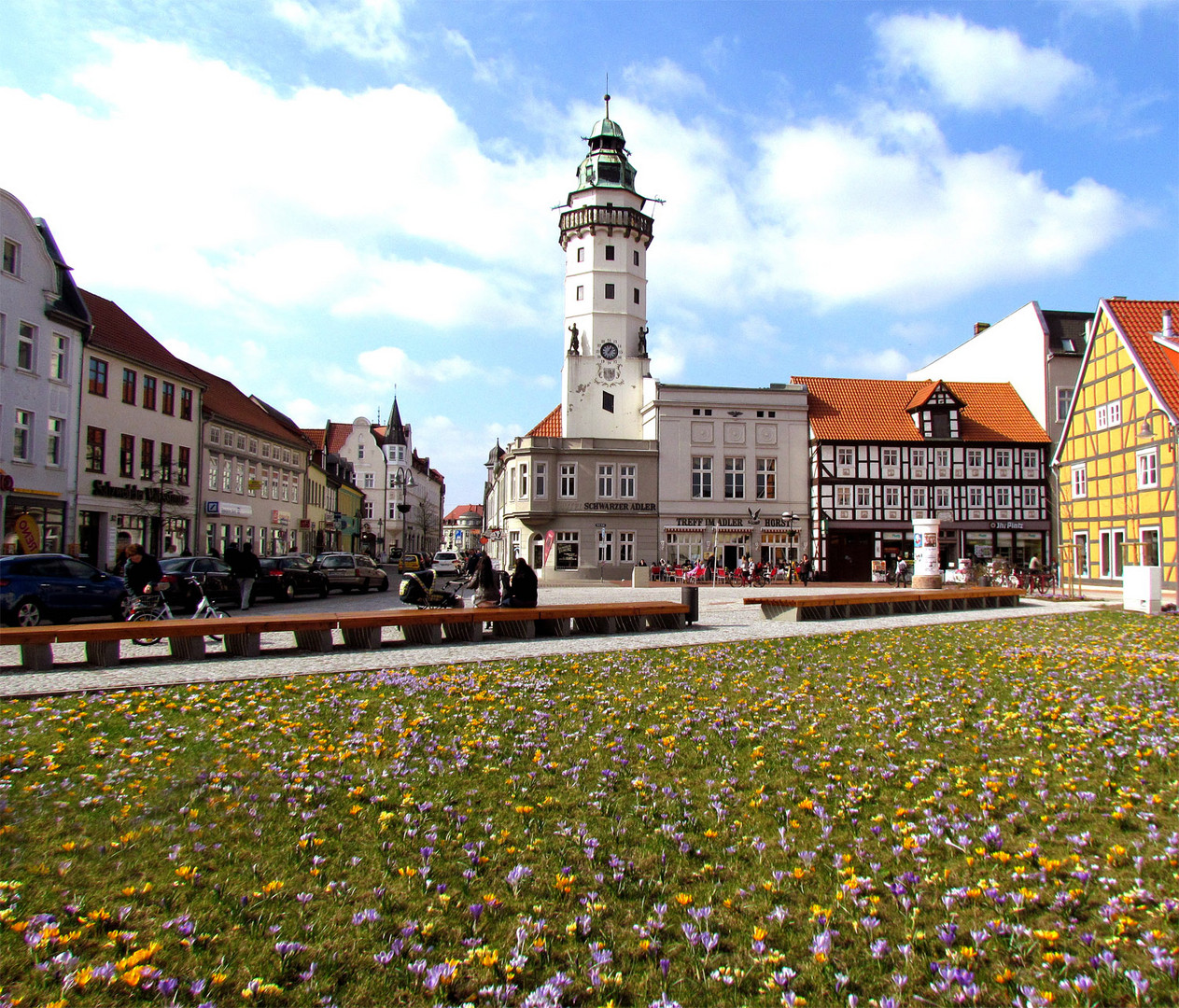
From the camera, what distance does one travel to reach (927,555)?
109 ft

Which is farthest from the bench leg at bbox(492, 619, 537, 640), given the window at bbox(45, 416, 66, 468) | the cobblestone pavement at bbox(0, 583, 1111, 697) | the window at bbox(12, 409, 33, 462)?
the window at bbox(45, 416, 66, 468)

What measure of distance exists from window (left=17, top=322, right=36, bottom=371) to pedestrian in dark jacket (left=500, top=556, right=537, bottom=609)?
78.9ft

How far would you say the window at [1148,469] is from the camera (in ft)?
118

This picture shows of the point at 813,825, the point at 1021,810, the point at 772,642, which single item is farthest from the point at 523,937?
the point at 772,642

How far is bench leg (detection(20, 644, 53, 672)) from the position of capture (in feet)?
39.4

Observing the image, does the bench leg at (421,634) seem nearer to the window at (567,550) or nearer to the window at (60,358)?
the window at (60,358)

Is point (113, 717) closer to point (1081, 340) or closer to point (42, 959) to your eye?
point (42, 959)

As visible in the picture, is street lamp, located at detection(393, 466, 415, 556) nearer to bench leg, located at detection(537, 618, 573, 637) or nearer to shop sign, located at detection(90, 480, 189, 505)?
shop sign, located at detection(90, 480, 189, 505)

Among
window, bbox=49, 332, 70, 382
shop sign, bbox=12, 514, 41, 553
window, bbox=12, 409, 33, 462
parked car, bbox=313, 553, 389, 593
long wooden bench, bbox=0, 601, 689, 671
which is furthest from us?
parked car, bbox=313, 553, 389, 593

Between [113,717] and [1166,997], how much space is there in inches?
332

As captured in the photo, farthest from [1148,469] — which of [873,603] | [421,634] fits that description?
[421,634]

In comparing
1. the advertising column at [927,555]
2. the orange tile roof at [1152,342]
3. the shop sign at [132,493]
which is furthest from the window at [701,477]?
the shop sign at [132,493]

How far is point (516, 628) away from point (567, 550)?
118 ft

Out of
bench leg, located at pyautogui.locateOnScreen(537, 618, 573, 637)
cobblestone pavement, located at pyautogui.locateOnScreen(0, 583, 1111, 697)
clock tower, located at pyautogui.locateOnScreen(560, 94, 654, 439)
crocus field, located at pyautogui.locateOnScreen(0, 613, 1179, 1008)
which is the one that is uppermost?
clock tower, located at pyautogui.locateOnScreen(560, 94, 654, 439)
